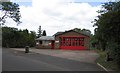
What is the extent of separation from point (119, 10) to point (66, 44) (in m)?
36.0

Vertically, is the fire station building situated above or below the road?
above

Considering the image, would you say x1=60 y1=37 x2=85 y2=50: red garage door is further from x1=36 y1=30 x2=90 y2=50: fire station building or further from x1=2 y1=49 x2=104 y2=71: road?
x1=2 y1=49 x2=104 y2=71: road

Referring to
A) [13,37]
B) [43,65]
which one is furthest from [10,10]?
[43,65]

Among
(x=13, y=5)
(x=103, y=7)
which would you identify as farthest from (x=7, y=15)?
(x=103, y=7)

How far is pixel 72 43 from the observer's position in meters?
55.0

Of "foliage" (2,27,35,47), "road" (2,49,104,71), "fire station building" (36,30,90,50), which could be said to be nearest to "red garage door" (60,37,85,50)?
"fire station building" (36,30,90,50)

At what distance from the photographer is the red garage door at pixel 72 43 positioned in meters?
54.6

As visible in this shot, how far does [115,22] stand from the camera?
64.7 feet

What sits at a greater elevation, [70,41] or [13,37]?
[13,37]

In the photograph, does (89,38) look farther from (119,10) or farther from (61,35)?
(119,10)

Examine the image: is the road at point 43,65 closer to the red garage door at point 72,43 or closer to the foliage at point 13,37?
the red garage door at point 72,43

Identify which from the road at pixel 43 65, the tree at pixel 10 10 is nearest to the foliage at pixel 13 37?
the tree at pixel 10 10

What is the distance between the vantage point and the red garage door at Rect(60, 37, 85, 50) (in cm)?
5459

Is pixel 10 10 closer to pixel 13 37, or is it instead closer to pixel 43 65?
pixel 13 37
